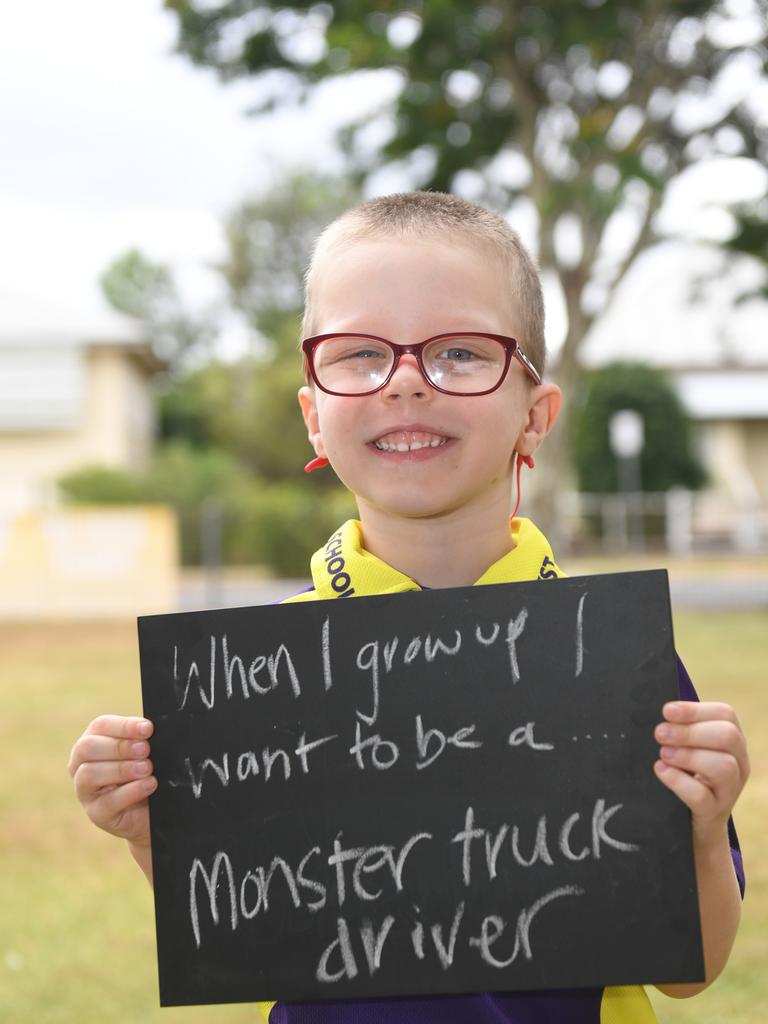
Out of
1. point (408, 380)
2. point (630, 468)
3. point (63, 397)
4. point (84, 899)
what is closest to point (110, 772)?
point (408, 380)

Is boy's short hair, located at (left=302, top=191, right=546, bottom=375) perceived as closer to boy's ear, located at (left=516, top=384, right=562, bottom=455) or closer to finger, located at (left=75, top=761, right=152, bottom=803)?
boy's ear, located at (left=516, top=384, right=562, bottom=455)

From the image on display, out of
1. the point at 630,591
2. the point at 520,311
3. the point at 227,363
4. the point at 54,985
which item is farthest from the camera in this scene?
the point at 227,363

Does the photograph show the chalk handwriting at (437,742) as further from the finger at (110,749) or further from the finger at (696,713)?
the finger at (110,749)

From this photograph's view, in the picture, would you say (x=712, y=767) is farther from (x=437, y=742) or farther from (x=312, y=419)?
(x=312, y=419)

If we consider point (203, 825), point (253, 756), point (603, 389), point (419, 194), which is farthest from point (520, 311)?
point (603, 389)

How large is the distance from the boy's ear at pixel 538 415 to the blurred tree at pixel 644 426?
2470 centimetres

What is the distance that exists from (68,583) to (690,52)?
11.0 metres

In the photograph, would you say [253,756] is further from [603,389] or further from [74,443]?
[74,443]

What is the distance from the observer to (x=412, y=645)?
165 cm

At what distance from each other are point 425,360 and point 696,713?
0.66m

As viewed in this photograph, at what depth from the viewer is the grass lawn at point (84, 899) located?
12.6 ft

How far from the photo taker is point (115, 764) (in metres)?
1.68

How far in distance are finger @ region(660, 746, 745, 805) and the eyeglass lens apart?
63 centimetres

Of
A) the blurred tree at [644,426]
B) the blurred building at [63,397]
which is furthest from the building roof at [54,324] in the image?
the blurred tree at [644,426]
